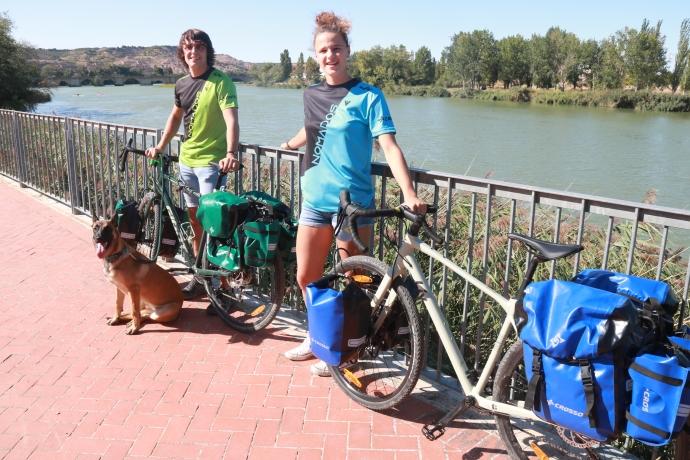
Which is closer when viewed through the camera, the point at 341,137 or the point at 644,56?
the point at 341,137

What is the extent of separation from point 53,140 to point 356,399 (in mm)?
5647

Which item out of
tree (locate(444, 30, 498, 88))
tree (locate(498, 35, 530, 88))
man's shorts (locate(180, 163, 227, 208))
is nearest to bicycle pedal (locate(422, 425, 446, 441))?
man's shorts (locate(180, 163, 227, 208))

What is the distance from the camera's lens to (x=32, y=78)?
26.3 metres

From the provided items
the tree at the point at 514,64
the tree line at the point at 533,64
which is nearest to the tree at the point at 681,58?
the tree line at the point at 533,64

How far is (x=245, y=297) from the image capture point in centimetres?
423

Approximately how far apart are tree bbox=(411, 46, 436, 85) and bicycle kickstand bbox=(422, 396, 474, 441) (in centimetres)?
7848

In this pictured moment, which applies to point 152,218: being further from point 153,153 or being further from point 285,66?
point 285,66

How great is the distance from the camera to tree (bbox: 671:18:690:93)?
2059 inches

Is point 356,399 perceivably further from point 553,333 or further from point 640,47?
point 640,47

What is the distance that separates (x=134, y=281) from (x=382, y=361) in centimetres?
164

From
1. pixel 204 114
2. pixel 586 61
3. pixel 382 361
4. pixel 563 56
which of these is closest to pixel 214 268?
pixel 204 114

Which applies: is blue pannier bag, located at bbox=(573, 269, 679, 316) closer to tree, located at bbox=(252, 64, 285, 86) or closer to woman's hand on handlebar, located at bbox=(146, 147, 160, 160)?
woman's hand on handlebar, located at bbox=(146, 147, 160, 160)

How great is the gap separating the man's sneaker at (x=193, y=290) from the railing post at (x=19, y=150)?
15.5 ft

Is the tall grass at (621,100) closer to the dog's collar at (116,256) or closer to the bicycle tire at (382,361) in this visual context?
the bicycle tire at (382,361)
